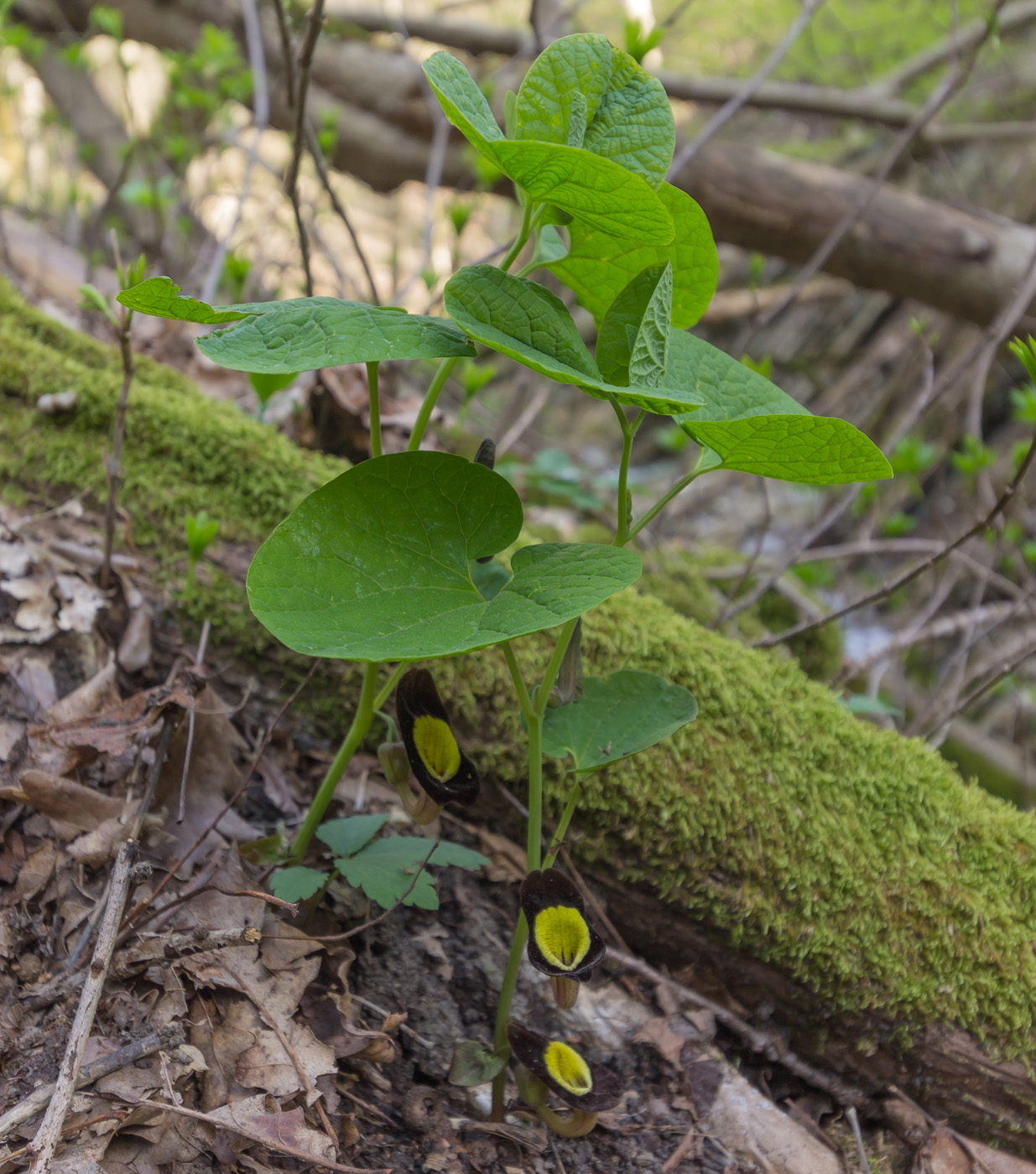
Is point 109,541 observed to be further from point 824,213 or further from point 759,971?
point 824,213

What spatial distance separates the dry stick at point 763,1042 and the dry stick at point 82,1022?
97cm

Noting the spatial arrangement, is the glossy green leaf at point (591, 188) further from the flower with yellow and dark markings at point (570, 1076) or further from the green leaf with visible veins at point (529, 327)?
the flower with yellow and dark markings at point (570, 1076)

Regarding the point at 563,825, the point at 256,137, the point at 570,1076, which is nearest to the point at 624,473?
the point at 563,825

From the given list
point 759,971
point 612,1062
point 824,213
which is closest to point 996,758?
point 824,213

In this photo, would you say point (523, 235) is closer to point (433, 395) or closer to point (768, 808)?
point (433, 395)

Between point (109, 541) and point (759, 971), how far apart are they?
1671 millimetres

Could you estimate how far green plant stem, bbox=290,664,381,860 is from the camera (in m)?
1.25

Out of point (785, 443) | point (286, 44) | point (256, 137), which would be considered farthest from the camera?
point (256, 137)

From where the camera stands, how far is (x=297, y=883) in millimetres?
1283

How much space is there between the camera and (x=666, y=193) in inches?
45.2

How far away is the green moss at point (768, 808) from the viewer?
1.57 meters

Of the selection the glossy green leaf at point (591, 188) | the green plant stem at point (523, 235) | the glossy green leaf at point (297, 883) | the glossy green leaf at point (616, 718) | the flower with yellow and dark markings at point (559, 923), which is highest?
the glossy green leaf at point (591, 188)

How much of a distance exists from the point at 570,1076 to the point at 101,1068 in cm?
66

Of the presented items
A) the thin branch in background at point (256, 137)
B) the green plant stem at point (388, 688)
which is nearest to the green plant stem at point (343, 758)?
the green plant stem at point (388, 688)
